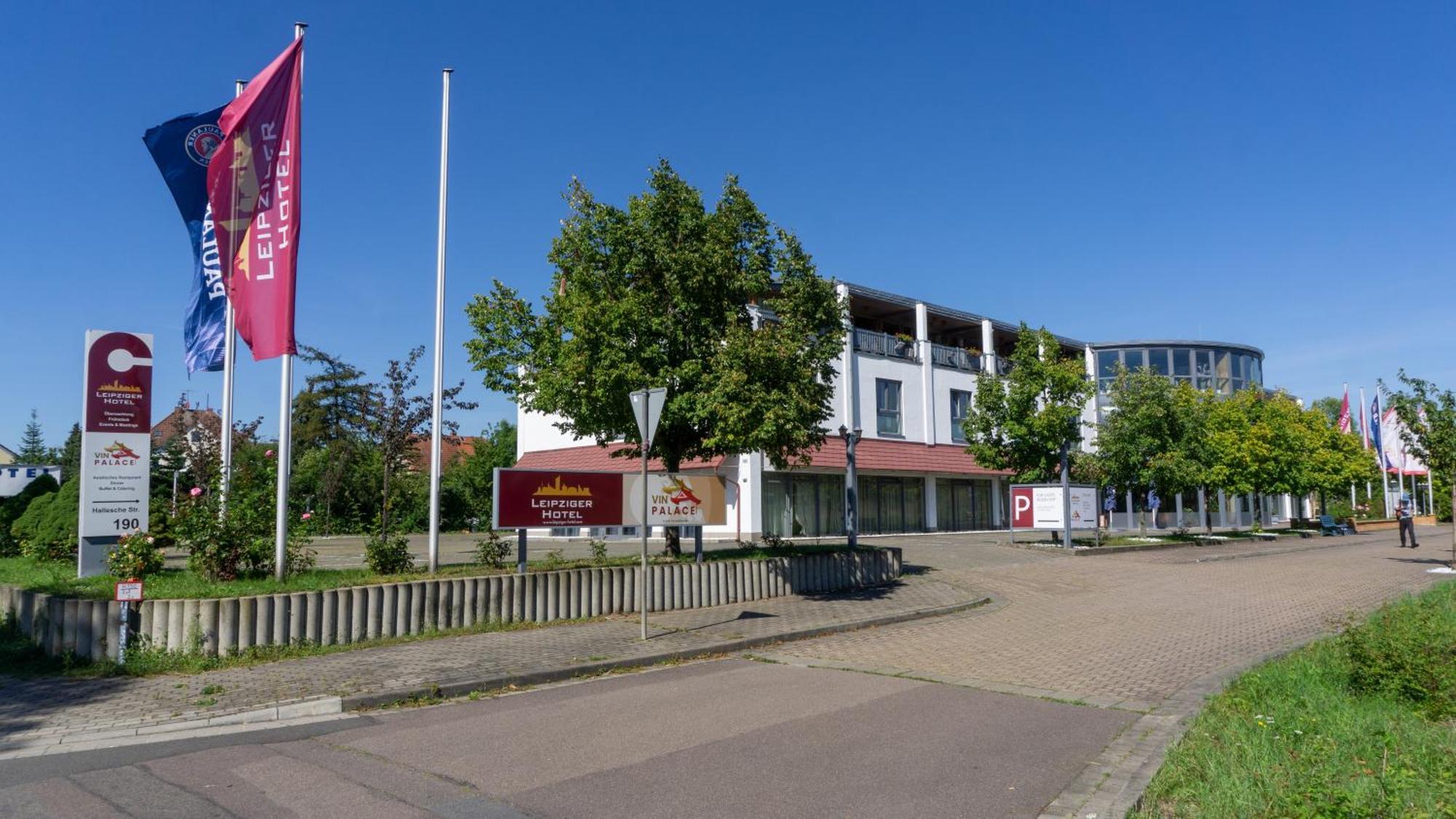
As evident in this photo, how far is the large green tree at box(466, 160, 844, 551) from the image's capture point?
14422 millimetres

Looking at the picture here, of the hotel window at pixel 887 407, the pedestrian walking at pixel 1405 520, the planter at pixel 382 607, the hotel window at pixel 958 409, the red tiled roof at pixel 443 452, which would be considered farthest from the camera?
the hotel window at pixel 958 409

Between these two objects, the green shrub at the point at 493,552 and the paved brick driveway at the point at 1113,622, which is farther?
the green shrub at the point at 493,552

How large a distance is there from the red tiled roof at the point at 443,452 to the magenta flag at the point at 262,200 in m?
5.60

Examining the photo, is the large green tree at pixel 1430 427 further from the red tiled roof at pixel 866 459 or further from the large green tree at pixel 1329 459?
the large green tree at pixel 1329 459

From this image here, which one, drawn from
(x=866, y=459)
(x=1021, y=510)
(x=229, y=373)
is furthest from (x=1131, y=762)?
(x=866, y=459)

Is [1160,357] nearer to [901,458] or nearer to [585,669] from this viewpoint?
[901,458]

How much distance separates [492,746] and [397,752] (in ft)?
2.18

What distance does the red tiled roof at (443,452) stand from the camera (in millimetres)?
27016

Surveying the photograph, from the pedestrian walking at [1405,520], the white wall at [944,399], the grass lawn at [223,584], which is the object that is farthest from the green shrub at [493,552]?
the pedestrian walking at [1405,520]

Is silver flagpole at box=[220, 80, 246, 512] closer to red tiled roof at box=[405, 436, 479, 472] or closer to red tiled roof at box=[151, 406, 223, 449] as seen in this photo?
red tiled roof at box=[405, 436, 479, 472]

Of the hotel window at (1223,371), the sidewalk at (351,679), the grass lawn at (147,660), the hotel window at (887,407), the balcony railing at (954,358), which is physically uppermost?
the hotel window at (1223,371)

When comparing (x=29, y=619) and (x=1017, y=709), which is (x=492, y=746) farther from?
(x=29, y=619)

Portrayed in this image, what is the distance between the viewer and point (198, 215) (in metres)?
17.2

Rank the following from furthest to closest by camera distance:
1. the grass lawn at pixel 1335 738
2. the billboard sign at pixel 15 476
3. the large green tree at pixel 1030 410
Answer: the billboard sign at pixel 15 476 < the large green tree at pixel 1030 410 < the grass lawn at pixel 1335 738
